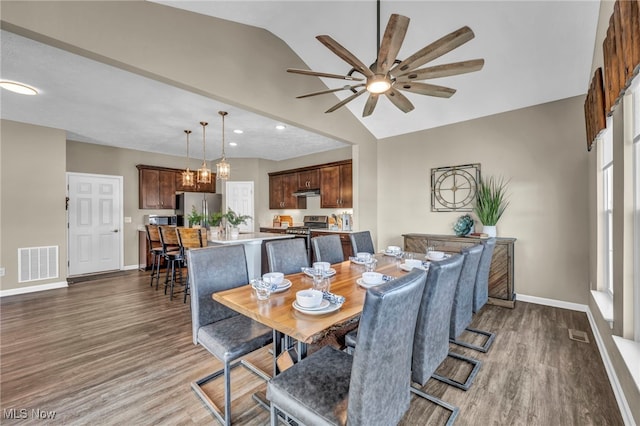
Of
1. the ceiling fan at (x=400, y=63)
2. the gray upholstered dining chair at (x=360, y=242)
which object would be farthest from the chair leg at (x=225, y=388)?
the ceiling fan at (x=400, y=63)

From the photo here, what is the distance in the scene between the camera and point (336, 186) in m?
5.65

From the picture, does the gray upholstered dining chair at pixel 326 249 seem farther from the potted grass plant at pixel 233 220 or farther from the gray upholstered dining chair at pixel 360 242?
the potted grass plant at pixel 233 220

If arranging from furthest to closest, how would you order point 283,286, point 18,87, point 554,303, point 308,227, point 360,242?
point 308,227, point 554,303, point 360,242, point 18,87, point 283,286

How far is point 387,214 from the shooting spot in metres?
5.06

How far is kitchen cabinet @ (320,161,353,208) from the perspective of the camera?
5480 mm

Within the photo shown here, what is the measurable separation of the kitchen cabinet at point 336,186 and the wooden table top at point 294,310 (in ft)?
11.5

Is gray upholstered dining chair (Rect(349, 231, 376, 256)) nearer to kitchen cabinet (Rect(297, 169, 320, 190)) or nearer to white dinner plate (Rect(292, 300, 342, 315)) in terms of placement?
white dinner plate (Rect(292, 300, 342, 315))

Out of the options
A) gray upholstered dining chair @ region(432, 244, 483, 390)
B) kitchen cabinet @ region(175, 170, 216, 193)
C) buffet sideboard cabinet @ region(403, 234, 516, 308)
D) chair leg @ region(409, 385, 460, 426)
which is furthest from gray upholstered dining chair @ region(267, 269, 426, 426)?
kitchen cabinet @ region(175, 170, 216, 193)

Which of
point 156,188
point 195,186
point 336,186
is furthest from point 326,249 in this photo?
point 156,188

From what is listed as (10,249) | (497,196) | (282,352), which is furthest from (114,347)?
(497,196)

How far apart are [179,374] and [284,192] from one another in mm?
A: 4936

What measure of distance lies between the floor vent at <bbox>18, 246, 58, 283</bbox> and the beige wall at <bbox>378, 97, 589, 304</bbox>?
6.20 m

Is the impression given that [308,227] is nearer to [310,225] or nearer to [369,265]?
[310,225]

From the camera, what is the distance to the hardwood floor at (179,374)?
172 centimetres
